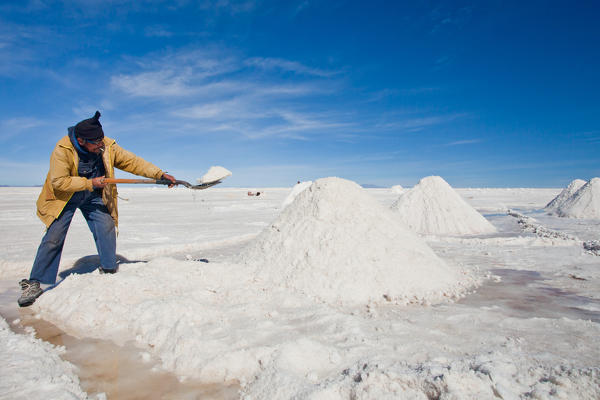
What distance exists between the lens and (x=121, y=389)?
1.62 meters

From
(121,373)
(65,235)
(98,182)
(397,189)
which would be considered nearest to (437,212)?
(98,182)

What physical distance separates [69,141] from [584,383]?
3.54 metres

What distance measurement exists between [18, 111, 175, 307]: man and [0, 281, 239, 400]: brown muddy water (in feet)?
1.87

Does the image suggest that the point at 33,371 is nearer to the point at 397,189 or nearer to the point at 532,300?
the point at 532,300

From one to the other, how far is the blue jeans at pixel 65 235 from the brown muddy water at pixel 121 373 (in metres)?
0.54

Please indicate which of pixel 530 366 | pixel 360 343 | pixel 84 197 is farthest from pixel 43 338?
pixel 530 366

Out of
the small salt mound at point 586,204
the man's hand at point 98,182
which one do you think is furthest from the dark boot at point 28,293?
the small salt mound at point 586,204

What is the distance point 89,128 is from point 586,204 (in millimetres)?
13528

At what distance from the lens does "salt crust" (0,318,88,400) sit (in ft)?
4.85

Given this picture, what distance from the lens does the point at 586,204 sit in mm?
10711

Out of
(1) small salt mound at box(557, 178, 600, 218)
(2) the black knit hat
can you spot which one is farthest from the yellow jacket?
(1) small salt mound at box(557, 178, 600, 218)

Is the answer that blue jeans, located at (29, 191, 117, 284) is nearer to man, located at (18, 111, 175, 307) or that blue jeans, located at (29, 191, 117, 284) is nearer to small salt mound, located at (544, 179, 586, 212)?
man, located at (18, 111, 175, 307)

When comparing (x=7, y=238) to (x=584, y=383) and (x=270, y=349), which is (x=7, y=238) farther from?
(x=584, y=383)

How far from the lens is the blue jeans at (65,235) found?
274cm
